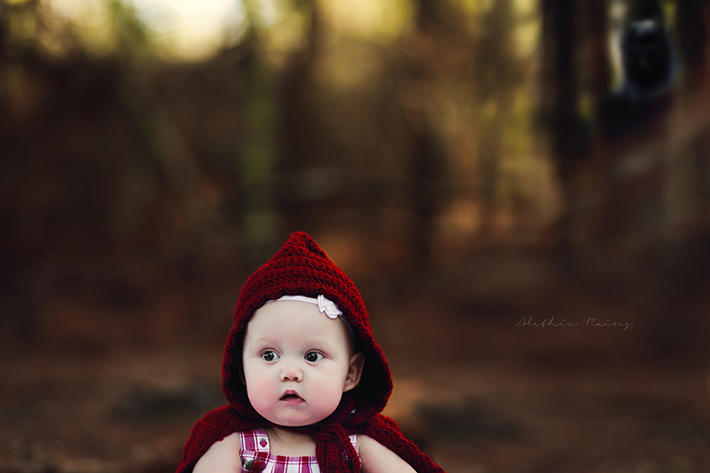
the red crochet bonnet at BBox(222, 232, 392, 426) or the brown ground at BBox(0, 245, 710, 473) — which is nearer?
the red crochet bonnet at BBox(222, 232, 392, 426)

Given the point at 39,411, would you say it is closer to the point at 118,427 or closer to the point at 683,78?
the point at 118,427

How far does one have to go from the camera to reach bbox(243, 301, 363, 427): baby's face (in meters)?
1.30

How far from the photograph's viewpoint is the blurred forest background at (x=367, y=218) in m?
4.90

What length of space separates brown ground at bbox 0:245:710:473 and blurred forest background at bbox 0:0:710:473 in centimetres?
3

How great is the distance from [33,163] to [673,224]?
790cm

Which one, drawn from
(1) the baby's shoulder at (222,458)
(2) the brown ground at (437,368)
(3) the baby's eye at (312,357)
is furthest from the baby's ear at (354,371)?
(2) the brown ground at (437,368)

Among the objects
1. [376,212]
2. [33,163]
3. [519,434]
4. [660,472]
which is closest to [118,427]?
[519,434]

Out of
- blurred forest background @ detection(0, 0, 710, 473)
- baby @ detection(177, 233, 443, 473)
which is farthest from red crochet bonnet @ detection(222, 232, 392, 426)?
blurred forest background @ detection(0, 0, 710, 473)

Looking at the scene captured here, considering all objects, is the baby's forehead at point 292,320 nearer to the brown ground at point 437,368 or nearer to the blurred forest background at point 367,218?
the brown ground at point 437,368

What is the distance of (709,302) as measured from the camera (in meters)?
6.82

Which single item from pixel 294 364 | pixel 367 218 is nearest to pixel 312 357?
pixel 294 364

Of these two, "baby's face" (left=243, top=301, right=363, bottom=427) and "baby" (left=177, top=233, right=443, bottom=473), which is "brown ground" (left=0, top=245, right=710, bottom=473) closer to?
"baby" (left=177, top=233, right=443, bottom=473)

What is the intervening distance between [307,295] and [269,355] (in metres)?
0.16

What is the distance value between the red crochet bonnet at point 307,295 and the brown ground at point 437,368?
244cm
